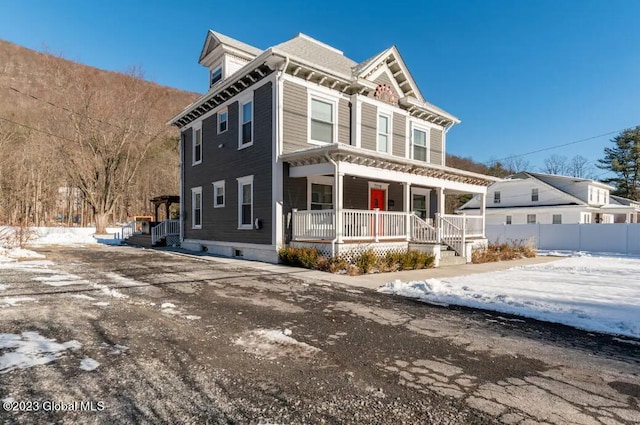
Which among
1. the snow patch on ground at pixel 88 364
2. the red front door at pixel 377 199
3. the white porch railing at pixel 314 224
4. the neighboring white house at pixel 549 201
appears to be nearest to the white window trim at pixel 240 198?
the white porch railing at pixel 314 224

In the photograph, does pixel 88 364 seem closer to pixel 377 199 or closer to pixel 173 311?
pixel 173 311

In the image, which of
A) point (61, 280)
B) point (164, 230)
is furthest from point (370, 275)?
point (164, 230)

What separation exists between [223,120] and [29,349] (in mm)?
12893

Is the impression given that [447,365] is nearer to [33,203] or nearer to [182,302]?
[182,302]

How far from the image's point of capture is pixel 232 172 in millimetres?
14484

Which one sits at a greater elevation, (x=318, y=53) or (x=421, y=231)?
(x=318, y=53)

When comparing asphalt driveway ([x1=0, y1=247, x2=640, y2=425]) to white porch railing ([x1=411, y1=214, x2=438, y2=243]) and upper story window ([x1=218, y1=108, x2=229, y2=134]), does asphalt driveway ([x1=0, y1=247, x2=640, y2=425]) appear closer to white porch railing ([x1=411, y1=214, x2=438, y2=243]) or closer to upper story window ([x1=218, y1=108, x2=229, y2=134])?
white porch railing ([x1=411, y1=214, x2=438, y2=243])

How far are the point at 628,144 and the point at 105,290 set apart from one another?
193 ft

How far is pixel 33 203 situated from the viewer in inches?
1080

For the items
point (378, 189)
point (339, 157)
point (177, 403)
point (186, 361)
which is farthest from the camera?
point (378, 189)

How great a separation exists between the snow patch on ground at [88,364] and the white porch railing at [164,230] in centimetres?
1702

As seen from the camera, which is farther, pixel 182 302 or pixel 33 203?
pixel 33 203

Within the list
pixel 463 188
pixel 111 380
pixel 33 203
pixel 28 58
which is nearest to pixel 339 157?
pixel 463 188

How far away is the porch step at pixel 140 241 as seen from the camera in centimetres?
1961
